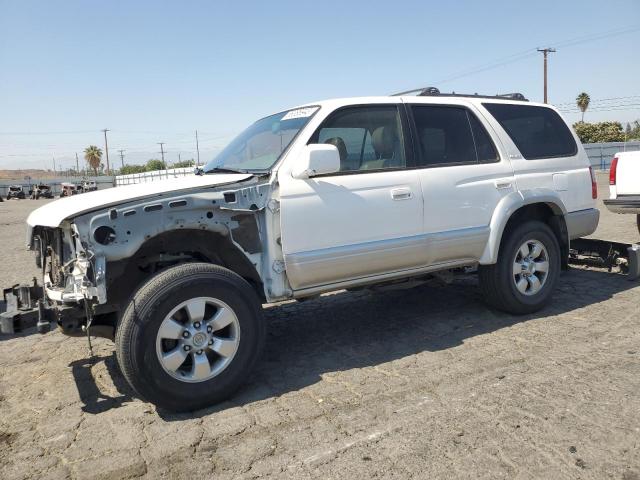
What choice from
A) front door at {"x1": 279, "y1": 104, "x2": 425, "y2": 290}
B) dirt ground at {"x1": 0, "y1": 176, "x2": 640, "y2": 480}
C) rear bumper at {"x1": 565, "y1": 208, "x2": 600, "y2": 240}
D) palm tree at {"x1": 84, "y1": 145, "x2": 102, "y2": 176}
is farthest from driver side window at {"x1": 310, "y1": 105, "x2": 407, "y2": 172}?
palm tree at {"x1": 84, "y1": 145, "x2": 102, "y2": 176}

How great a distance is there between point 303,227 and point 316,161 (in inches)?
18.9

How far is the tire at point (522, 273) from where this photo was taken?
4.84 meters

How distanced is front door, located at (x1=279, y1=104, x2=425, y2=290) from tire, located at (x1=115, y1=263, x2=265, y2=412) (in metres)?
0.51

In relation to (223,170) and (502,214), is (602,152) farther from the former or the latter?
(223,170)

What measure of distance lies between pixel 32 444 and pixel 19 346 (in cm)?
212

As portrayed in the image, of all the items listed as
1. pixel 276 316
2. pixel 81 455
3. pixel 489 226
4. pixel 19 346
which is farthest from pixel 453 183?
pixel 19 346

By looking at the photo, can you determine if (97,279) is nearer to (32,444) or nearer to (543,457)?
(32,444)

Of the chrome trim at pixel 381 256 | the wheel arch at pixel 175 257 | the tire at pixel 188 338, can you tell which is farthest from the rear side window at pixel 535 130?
the tire at pixel 188 338

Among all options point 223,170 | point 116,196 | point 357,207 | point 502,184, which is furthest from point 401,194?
point 116,196

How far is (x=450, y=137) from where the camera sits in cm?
468

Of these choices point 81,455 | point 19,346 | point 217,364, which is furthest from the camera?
point 19,346

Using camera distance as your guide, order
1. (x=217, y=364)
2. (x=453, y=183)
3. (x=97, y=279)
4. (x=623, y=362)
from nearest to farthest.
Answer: (x=97, y=279)
(x=217, y=364)
(x=623, y=362)
(x=453, y=183)

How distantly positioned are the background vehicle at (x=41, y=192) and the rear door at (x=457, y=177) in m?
53.2

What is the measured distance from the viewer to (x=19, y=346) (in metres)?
4.82
